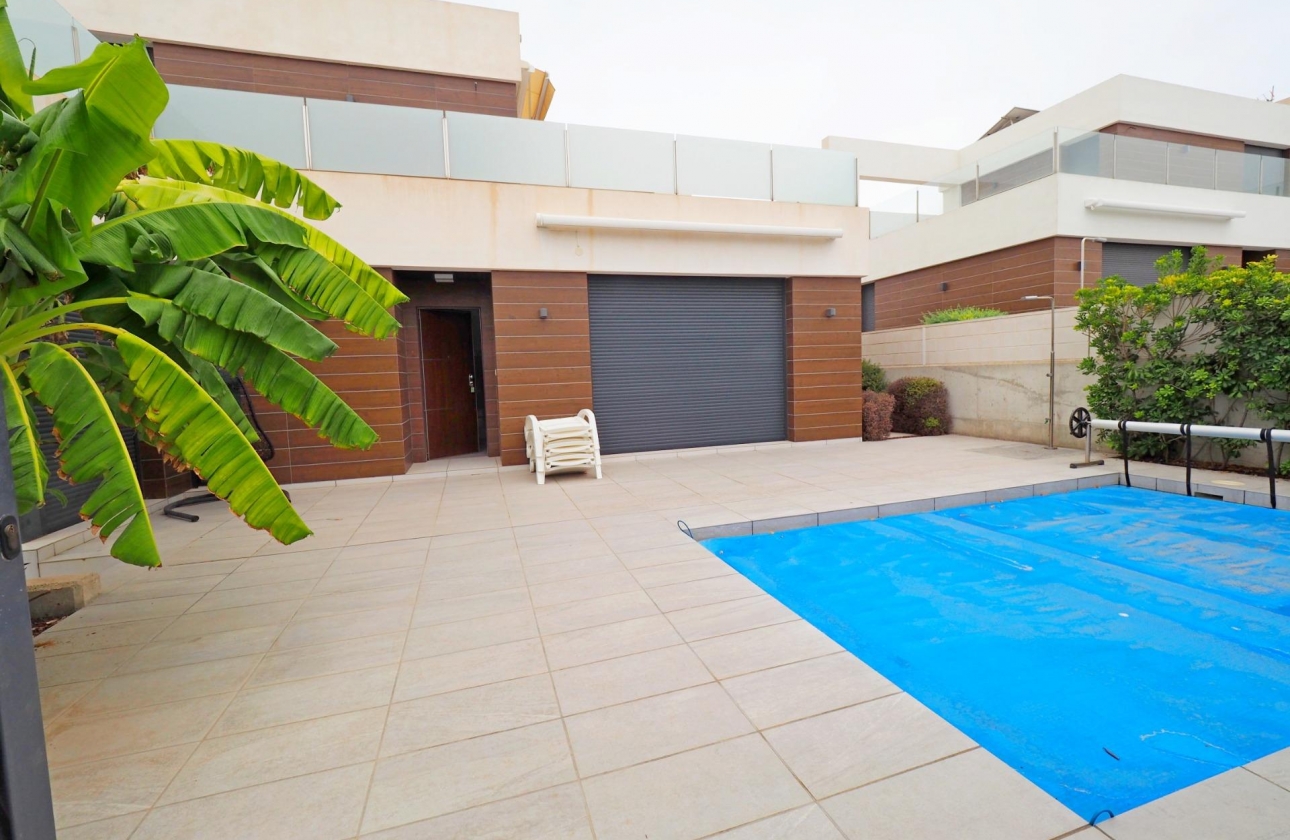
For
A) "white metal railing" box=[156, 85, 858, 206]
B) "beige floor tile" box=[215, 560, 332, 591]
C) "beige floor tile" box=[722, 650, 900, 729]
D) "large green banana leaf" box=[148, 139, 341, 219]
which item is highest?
"white metal railing" box=[156, 85, 858, 206]

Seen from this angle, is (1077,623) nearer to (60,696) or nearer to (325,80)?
(60,696)

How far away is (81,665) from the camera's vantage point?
294cm

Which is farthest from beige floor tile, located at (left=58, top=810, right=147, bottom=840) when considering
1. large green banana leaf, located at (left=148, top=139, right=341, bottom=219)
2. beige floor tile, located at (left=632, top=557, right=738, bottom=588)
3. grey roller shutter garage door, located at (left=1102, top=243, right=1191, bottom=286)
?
grey roller shutter garage door, located at (left=1102, top=243, right=1191, bottom=286)

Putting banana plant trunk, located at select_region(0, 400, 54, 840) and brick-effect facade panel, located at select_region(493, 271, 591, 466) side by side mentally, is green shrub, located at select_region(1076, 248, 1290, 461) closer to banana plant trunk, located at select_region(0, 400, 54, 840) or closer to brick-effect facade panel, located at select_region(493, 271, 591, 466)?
brick-effect facade panel, located at select_region(493, 271, 591, 466)

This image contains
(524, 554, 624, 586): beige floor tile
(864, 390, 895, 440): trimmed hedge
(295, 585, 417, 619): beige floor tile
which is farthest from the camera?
(864, 390, 895, 440): trimmed hedge

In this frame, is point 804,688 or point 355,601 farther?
point 355,601

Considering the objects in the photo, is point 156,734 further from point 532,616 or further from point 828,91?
point 828,91

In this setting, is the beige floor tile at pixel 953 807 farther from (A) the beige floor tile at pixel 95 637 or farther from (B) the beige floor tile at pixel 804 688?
(A) the beige floor tile at pixel 95 637

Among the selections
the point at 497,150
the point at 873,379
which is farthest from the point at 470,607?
the point at 873,379

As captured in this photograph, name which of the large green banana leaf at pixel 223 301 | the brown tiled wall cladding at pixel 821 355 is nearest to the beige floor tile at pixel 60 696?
the large green banana leaf at pixel 223 301

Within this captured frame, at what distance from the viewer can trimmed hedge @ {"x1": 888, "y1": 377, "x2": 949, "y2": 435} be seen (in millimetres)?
10867

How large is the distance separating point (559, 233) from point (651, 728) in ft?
24.2

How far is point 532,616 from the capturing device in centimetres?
337

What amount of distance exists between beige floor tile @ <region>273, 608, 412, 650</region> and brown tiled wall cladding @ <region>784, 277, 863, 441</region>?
7642 millimetres
